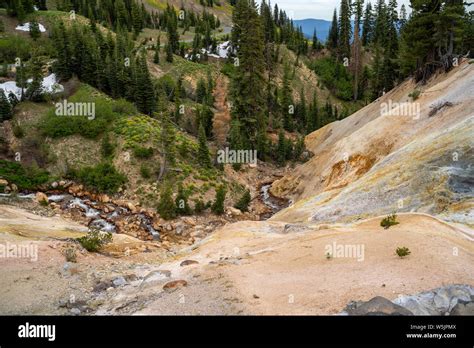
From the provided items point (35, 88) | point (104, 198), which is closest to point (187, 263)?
point (104, 198)

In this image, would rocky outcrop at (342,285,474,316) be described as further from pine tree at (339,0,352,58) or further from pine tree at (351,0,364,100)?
pine tree at (339,0,352,58)

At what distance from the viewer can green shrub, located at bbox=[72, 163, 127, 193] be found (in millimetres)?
37991

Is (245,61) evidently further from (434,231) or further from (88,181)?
(434,231)

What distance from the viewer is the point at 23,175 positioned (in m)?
37.7

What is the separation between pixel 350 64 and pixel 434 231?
8552 centimetres

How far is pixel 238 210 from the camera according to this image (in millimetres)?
37031

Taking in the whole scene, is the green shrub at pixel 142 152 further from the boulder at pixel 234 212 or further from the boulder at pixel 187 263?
the boulder at pixel 187 263

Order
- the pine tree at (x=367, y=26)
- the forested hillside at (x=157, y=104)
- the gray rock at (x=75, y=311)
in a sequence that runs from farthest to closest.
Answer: the pine tree at (x=367, y=26), the forested hillside at (x=157, y=104), the gray rock at (x=75, y=311)

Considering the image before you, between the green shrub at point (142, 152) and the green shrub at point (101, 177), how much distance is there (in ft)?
9.31

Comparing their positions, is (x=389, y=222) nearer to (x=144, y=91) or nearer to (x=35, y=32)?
(x=144, y=91)

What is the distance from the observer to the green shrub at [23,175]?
36.6m

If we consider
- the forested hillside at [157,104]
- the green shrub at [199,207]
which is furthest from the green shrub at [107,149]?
the green shrub at [199,207]

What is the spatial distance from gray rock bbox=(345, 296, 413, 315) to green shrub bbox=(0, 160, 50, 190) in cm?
3508
